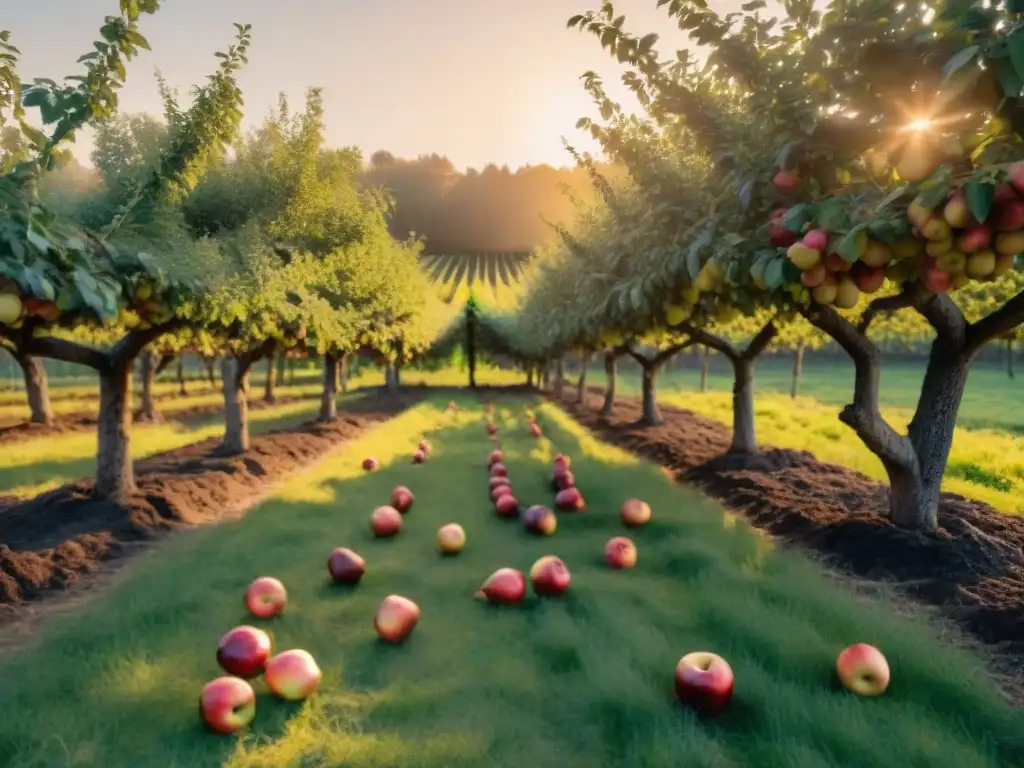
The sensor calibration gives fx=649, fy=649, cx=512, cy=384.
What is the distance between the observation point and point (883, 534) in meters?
7.64

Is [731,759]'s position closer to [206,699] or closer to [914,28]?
[206,699]

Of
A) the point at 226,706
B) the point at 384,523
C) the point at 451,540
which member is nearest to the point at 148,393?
the point at 384,523

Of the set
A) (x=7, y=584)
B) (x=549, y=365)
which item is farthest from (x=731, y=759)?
(x=549, y=365)

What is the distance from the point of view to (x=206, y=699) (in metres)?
4.14

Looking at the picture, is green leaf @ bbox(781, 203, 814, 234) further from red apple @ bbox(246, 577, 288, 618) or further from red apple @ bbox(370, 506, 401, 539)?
red apple @ bbox(370, 506, 401, 539)

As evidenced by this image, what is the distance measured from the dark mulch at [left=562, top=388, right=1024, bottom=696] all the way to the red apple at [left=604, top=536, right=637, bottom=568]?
2333mm

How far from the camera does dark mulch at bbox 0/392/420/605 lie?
745 cm

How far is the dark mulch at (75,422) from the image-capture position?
2048 cm

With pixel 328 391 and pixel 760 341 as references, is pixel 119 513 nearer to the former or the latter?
pixel 760 341

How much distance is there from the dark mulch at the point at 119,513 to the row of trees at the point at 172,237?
0.69m

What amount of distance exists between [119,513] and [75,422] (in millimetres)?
17561

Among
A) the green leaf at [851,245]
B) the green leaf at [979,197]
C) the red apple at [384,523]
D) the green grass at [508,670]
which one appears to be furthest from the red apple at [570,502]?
the green leaf at [979,197]

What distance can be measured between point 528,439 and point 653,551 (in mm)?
11446

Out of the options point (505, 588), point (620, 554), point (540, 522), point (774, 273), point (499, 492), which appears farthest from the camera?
point (499, 492)
